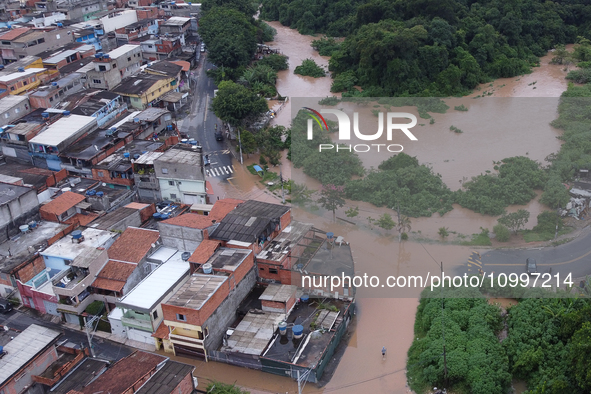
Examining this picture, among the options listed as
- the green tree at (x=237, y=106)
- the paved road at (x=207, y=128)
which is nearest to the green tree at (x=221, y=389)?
the paved road at (x=207, y=128)

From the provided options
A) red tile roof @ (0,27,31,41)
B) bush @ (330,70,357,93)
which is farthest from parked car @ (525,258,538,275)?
red tile roof @ (0,27,31,41)

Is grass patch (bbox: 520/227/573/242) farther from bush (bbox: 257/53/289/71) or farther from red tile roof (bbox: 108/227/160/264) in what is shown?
bush (bbox: 257/53/289/71)

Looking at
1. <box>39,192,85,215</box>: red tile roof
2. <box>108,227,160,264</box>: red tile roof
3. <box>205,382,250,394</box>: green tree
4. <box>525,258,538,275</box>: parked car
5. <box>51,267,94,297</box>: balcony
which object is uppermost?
<box>39,192,85,215</box>: red tile roof

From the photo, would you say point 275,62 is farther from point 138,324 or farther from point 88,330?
point 88,330

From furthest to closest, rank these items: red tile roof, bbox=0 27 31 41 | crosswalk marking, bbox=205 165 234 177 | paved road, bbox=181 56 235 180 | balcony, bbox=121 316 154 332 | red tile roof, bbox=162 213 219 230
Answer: red tile roof, bbox=0 27 31 41 → paved road, bbox=181 56 235 180 → crosswalk marking, bbox=205 165 234 177 → red tile roof, bbox=162 213 219 230 → balcony, bbox=121 316 154 332

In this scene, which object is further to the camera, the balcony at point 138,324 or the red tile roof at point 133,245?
the red tile roof at point 133,245

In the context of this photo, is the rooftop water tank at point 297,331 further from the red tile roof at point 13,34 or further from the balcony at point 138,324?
the red tile roof at point 13,34

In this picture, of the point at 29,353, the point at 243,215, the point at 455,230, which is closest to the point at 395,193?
the point at 455,230

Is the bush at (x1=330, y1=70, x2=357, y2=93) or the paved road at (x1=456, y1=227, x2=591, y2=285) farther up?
the bush at (x1=330, y1=70, x2=357, y2=93)
